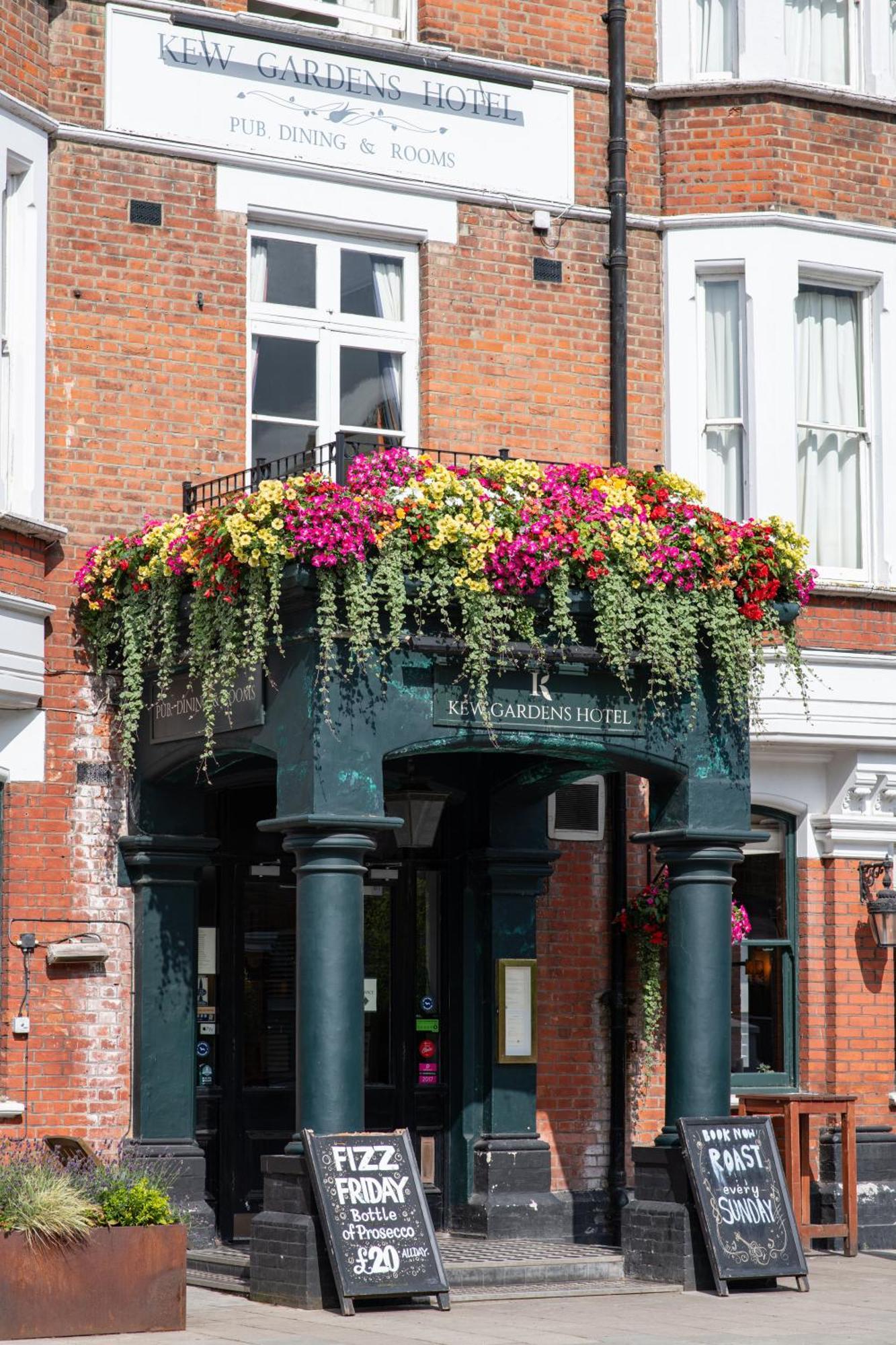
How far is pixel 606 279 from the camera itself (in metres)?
14.8

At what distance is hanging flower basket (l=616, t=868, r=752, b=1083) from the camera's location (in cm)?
1409

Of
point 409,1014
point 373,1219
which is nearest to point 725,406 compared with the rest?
point 409,1014

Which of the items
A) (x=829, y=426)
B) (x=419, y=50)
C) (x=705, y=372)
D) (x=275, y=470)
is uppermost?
(x=419, y=50)

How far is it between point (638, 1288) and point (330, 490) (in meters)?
4.81

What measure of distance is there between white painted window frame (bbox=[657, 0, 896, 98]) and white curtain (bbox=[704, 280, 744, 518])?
59.9 inches

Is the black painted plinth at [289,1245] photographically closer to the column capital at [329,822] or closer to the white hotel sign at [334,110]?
the column capital at [329,822]

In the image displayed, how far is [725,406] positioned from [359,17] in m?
3.66

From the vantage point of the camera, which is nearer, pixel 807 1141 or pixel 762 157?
pixel 807 1141

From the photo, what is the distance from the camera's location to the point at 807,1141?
1412cm

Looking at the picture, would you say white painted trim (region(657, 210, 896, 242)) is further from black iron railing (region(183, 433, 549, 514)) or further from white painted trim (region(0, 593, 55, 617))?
white painted trim (region(0, 593, 55, 617))

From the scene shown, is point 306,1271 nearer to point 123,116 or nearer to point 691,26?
point 123,116

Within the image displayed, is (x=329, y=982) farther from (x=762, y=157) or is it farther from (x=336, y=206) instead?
(x=762, y=157)

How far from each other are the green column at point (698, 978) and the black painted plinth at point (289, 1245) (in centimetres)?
230

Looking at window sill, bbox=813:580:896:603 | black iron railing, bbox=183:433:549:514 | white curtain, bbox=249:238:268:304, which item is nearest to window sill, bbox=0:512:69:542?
black iron railing, bbox=183:433:549:514
